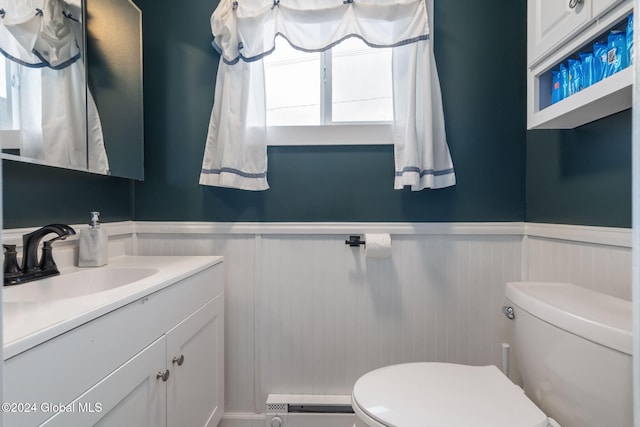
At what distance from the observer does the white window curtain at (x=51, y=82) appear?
0.97 m

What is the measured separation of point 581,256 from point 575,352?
0.48 m

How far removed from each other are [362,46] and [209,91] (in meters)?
0.74

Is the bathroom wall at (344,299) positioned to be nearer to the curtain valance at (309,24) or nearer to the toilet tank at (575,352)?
the toilet tank at (575,352)

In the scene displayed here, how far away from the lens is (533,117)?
1.23m

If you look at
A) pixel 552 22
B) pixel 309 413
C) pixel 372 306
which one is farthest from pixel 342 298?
pixel 552 22

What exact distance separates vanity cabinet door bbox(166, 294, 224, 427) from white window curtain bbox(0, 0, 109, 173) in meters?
0.69

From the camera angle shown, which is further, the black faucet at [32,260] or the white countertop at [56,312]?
the black faucet at [32,260]

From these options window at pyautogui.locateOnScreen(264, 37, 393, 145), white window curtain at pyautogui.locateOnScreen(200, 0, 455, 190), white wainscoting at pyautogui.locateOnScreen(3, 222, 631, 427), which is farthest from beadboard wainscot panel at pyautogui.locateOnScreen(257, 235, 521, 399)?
window at pyautogui.locateOnScreen(264, 37, 393, 145)

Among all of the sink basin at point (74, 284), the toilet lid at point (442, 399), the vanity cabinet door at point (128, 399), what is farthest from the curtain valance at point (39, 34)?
the toilet lid at point (442, 399)

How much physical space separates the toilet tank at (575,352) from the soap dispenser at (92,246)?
1.47 m

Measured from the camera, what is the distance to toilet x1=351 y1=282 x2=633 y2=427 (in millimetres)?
796

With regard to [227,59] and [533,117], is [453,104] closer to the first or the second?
[533,117]

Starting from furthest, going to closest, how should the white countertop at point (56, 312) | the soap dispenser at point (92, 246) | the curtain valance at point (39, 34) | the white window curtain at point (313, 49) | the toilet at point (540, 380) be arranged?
the white window curtain at point (313, 49) < the soap dispenser at point (92, 246) < the curtain valance at point (39, 34) < the toilet at point (540, 380) < the white countertop at point (56, 312)

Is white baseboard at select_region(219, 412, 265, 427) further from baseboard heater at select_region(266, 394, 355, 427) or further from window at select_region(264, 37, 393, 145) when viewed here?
window at select_region(264, 37, 393, 145)
